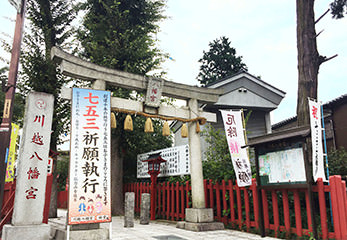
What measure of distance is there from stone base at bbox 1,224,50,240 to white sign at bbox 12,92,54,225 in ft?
0.39

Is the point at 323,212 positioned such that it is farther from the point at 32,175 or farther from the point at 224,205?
the point at 32,175

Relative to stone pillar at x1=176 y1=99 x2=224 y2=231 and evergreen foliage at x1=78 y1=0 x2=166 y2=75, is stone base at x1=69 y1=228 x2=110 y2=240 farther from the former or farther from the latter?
evergreen foliage at x1=78 y1=0 x2=166 y2=75

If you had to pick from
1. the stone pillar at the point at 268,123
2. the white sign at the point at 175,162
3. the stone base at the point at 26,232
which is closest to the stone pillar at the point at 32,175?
the stone base at the point at 26,232

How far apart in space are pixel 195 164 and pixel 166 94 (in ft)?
8.14

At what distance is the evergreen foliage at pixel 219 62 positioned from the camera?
100.0ft

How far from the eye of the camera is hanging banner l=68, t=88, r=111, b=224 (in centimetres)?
592

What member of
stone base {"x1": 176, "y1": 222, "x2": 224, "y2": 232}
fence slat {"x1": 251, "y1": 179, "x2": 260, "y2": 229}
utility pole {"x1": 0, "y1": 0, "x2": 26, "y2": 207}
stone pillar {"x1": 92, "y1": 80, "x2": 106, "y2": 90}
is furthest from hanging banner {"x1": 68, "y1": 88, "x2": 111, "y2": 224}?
fence slat {"x1": 251, "y1": 179, "x2": 260, "y2": 229}

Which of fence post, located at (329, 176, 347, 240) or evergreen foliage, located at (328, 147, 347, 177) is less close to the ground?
evergreen foliage, located at (328, 147, 347, 177)

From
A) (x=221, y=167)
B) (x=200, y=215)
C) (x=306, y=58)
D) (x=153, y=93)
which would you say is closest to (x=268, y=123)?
(x=306, y=58)

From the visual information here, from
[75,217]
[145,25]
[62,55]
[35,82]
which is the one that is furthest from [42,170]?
[145,25]

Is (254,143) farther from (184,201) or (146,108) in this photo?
(184,201)

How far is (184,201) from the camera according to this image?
9734mm

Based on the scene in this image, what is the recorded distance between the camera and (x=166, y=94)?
8711 mm

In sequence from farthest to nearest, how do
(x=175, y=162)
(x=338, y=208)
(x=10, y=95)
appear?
(x=175, y=162) → (x=10, y=95) → (x=338, y=208)
